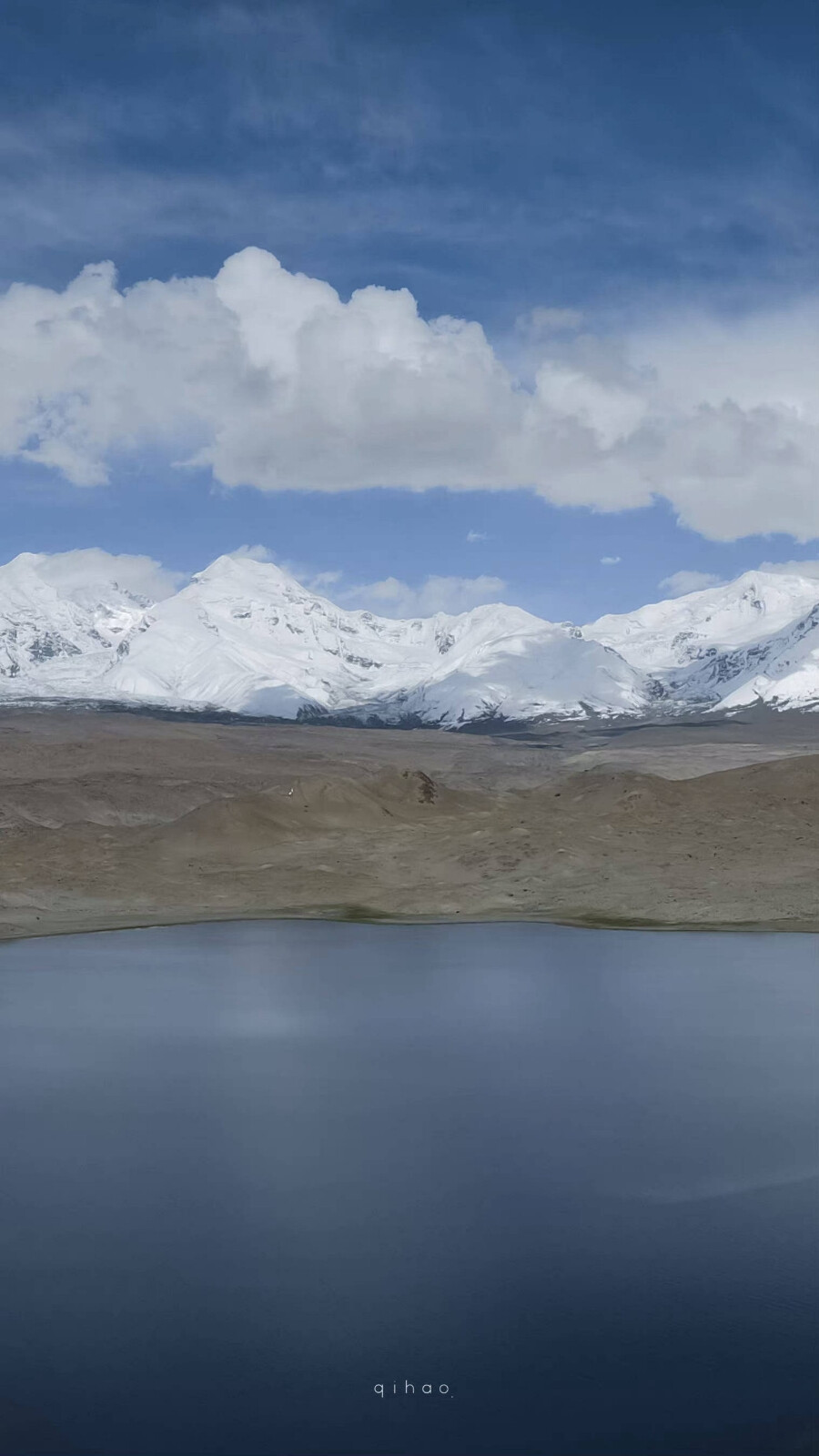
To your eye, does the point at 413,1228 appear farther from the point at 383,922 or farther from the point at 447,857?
the point at 447,857

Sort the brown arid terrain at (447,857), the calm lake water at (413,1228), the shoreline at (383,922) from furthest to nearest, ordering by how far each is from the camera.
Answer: the brown arid terrain at (447,857) < the shoreline at (383,922) < the calm lake water at (413,1228)

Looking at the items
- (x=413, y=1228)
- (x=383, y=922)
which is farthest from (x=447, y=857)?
(x=413, y=1228)

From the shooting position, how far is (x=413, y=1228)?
2000cm

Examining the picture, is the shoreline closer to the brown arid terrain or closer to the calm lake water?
the brown arid terrain

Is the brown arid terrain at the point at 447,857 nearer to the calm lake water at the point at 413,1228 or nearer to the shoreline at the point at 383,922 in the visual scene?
the shoreline at the point at 383,922

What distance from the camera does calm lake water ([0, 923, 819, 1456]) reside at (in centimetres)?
1462

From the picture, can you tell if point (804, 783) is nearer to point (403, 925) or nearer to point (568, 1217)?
point (403, 925)

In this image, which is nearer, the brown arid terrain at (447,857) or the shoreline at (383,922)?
the shoreline at (383,922)

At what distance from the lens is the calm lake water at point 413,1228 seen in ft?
48.0

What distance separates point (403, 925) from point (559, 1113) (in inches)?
1375

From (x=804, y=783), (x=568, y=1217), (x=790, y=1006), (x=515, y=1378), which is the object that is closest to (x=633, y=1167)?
(x=568, y=1217)

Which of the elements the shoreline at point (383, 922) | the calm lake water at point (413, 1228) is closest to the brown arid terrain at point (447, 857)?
the shoreline at point (383, 922)

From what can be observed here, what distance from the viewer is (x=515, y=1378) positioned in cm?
1521

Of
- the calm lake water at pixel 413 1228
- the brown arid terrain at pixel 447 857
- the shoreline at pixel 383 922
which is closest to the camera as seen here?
the calm lake water at pixel 413 1228
